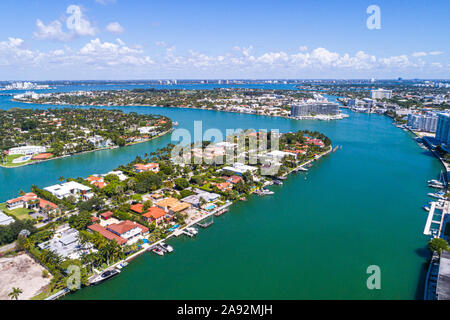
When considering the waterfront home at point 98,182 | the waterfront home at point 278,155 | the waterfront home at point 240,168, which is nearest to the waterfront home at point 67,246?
the waterfront home at point 98,182

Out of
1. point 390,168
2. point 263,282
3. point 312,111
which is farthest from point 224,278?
point 312,111

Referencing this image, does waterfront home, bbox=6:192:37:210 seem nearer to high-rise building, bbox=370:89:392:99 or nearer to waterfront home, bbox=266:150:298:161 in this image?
waterfront home, bbox=266:150:298:161

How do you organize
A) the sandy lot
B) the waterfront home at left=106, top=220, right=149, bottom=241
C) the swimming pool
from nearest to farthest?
the sandy lot → the waterfront home at left=106, top=220, right=149, bottom=241 → the swimming pool

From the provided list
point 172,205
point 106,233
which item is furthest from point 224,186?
point 106,233

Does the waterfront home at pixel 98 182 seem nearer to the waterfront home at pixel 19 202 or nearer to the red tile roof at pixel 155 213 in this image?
the waterfront home at pixel 19 202

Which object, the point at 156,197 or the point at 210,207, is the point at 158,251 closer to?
the point at 210,207

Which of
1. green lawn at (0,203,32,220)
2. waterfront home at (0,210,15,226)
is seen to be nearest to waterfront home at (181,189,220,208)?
green lawn at (0,203,32,220)

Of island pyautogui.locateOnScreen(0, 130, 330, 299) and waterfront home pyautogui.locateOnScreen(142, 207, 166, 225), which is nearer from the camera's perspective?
island pyautogui.locateOnScreen(0, 130, 330, 299)

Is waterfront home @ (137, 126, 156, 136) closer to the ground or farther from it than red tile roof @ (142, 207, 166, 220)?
farther from it
